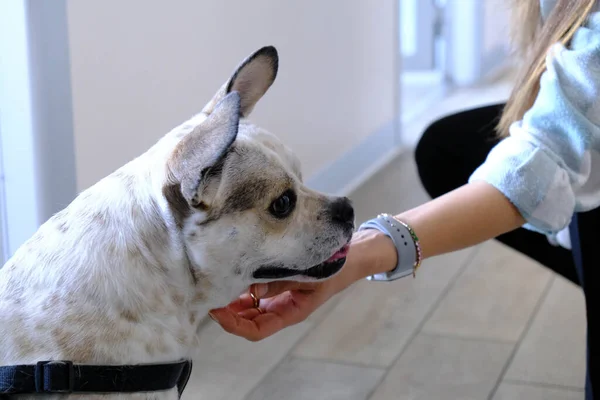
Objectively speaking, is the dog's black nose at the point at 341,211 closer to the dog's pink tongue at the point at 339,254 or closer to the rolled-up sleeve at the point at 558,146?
the dog's pink tongue at the point at 339,254

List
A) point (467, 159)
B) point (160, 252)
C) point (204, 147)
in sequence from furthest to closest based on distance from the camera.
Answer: point (467, 159), point (160, 252), point (204, 147)

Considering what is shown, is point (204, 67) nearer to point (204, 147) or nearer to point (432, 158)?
point (432, 158)

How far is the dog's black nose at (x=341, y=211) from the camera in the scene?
3.95 ft

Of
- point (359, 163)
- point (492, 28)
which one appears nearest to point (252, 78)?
point (359, 163)

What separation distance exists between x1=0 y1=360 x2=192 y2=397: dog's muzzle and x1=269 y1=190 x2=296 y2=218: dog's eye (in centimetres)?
25

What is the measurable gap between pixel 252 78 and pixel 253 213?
9.3 inches

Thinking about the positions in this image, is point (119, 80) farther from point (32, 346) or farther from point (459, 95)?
point (459, 95)

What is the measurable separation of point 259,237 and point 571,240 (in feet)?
2.32

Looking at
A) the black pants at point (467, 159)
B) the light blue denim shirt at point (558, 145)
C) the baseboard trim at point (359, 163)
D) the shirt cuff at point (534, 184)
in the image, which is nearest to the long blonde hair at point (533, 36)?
the light blue denim shirt at point (558, 145)

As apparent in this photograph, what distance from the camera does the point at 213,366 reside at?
1.98 meters

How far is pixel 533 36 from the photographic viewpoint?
1.61 m

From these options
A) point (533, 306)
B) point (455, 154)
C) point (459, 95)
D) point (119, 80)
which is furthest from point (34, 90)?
point (459, 95)

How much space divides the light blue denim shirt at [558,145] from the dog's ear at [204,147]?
0.52 metres

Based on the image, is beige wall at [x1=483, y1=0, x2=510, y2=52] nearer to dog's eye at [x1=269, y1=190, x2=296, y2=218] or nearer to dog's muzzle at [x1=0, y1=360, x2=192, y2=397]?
dog's eye at [x1=269, y1=190, x2=296, y2=218]
